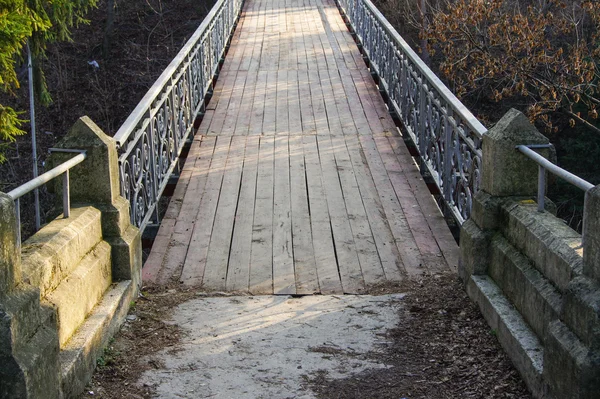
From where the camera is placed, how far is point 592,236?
3502 mm

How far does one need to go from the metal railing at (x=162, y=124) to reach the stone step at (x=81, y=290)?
82 centimetres

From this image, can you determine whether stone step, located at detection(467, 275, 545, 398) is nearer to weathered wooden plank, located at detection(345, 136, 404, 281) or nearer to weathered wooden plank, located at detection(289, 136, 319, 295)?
weathered wooden plank, located at detection(345, 136, 404, 281)

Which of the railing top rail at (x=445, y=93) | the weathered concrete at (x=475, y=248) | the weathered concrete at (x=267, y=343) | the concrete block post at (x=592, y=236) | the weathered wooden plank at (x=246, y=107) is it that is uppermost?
the railing top rail at (x=445, y=93)

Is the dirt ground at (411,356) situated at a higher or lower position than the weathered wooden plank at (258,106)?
lower

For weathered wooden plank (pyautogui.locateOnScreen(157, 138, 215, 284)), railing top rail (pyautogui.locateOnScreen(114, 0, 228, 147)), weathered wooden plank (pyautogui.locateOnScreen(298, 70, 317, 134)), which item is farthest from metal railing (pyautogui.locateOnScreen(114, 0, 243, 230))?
weathered wooden plank (pyautogui.locateOnScreen(298, 70, 317, 134))

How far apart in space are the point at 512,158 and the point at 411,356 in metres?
1.38

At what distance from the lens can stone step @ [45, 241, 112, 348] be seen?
409 centimetres

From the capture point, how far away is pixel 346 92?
38.7ft

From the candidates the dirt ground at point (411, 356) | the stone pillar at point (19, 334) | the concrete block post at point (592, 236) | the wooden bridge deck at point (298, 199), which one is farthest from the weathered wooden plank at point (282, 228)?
the concrete block post at point (592, 236)

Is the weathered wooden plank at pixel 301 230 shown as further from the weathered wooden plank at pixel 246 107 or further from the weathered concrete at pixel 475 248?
the weathered concrete at pixel 475 248

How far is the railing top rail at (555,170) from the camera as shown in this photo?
3810mm

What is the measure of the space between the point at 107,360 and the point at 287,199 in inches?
130

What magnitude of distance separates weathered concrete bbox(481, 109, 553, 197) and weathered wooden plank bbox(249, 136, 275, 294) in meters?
1.78

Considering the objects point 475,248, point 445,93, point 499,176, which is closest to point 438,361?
point 475,248
